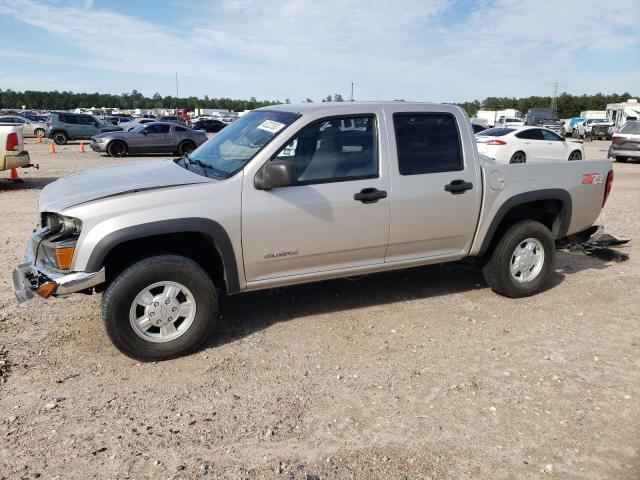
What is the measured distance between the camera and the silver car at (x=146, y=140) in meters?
21.0

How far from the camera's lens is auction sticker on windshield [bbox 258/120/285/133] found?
4348mm

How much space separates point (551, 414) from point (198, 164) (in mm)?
3261

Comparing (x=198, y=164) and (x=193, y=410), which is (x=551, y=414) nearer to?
(x=193, y=410)

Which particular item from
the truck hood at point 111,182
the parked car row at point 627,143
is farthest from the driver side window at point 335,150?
the parked car row at point 627,143

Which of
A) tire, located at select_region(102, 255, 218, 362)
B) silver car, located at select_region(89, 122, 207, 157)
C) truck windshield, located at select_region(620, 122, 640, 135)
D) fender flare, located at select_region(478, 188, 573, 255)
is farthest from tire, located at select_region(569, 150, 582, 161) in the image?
tire, located at select_region(102, 255, 218, 362)

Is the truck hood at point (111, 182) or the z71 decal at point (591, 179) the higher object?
the truck hood at point (111, 182)

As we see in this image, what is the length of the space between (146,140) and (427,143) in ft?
61.3

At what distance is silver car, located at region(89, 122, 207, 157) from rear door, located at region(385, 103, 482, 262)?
17145 mm

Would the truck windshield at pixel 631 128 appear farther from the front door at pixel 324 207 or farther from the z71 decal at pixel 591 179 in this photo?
the front door at pixel 324 207

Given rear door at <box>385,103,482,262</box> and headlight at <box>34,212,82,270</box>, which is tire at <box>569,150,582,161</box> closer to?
rear door at <box>385,103,482,262</box>

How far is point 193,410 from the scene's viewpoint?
347cm

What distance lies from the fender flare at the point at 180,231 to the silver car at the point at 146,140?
694 inches

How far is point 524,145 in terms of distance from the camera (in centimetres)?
1752

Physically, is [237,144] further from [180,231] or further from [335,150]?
[180,231]
